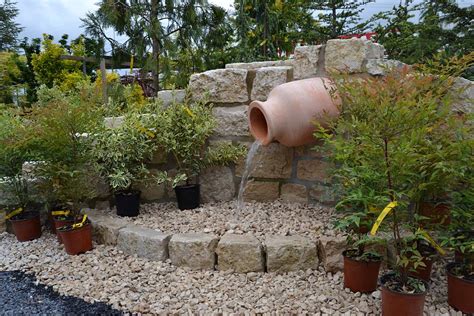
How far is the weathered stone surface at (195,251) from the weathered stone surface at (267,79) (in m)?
1.13

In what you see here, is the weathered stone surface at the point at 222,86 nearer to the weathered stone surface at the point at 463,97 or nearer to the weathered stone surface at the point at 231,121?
the weathered stone surface at the point at 231,121

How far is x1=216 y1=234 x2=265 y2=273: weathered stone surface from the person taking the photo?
211 cm

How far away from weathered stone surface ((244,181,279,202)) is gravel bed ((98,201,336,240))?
57 millimetres

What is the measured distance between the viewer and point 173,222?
261 cm

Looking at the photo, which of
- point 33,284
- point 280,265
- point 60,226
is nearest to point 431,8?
point 280,265

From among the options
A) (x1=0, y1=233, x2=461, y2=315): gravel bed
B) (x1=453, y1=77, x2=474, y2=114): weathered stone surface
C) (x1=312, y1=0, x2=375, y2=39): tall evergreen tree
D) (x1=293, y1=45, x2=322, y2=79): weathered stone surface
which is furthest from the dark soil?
(x1=312, y1=0, x2=375, y2=39): tall evergreen tree

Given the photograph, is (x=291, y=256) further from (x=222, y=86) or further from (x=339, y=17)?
Result: (x=339, y=17)

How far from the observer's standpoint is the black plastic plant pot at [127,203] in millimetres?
2744

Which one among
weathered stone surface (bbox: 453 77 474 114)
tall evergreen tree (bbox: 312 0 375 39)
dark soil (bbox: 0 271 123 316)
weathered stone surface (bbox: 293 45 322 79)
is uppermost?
tall evergreen tree (bbox: 312 0 375 39)

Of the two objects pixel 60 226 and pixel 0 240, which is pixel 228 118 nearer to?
pixel 60 226

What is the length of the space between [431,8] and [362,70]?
2.55m

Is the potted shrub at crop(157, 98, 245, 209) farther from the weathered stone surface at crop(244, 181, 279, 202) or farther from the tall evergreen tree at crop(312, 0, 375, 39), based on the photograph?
the tall evergreen tree at crop(312, 0, 375, 39)

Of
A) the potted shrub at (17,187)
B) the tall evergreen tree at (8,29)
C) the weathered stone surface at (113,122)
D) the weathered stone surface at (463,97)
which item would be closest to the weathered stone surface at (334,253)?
the weathered stone surface at (463,97)

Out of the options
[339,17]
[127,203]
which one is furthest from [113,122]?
[339,17]
